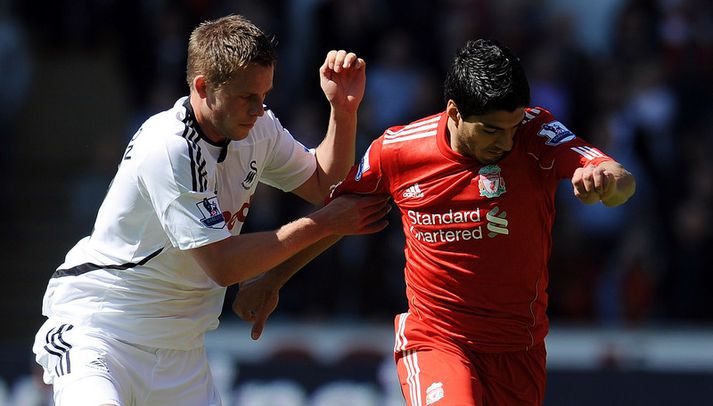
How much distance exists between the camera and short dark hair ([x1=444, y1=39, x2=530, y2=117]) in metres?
4.79

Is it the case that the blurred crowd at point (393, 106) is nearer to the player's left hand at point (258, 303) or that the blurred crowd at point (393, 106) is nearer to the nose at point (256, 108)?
the player's left hand at point (258, 303)

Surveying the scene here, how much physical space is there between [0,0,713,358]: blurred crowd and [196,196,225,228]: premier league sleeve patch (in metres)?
5.46

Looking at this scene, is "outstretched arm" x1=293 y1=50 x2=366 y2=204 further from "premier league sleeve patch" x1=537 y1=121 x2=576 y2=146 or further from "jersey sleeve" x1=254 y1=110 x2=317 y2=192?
"premier league sleeve patch" x1=537 y1=121 x2=576 y2=146

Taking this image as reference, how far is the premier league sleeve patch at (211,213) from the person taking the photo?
4957 millimetres

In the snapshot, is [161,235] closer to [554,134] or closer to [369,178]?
[369,178]

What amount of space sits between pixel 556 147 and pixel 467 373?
106cm

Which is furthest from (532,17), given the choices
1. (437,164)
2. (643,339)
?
(437,164)

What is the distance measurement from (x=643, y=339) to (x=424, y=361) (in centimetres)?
525

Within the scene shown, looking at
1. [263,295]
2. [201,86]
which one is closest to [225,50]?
[201,86]

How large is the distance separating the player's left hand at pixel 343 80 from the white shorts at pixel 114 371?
1377mm

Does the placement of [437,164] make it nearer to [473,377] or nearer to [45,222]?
[473,377]

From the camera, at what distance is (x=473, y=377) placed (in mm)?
5133

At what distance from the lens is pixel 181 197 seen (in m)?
4.95

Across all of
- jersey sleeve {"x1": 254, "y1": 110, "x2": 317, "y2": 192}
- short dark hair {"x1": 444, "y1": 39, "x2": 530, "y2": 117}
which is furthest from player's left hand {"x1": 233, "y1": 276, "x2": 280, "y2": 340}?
short dark hair {"x1": 444, "y1": 39, "x2": 530, "y2": 117}
